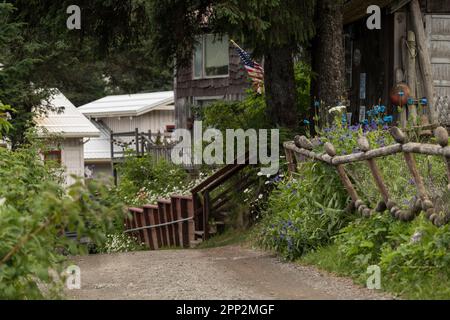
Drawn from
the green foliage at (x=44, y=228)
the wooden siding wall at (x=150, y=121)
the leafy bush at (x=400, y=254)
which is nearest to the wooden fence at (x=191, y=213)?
the leafy bush at (x=400, y=254)

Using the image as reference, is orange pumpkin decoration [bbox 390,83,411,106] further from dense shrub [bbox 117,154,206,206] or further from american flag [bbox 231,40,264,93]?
dense shrub [bbox 117,154,206,206]

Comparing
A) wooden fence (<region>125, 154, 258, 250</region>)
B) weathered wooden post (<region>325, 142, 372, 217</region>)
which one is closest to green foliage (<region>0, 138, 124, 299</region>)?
weathered wooden post (<region>325, 142, 372, 217</region>)

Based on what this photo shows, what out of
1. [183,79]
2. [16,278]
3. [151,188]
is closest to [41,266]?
[16,278]

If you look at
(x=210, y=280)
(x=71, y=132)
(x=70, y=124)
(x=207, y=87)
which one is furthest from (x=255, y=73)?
(x=70, y=124)

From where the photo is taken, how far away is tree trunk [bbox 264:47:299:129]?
672 inches

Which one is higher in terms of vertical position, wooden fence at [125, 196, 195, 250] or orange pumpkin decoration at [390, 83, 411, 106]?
orange pumpkin decoration at [390, 83, 411, 106]

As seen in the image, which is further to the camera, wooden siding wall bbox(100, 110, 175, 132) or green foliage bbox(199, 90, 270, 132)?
wooden siding wall bbox(100, 110, 175, 132)

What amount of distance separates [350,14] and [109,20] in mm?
5623

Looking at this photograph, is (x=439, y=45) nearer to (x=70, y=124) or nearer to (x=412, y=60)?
(x=412, y=60)

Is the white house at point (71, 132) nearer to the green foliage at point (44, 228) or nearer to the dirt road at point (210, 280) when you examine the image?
the dirt road at point (210, 280)

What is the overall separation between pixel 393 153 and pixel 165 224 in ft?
34.0

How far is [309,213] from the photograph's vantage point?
1165 cm

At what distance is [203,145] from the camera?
19953mm

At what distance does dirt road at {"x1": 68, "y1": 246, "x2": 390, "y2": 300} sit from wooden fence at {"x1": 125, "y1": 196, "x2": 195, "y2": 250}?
5189mm
